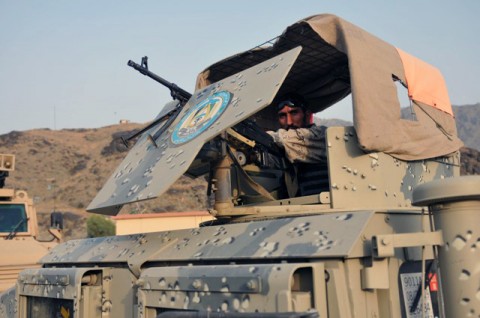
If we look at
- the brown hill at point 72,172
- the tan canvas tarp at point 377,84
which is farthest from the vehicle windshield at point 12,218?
the brown hill at point 72,172

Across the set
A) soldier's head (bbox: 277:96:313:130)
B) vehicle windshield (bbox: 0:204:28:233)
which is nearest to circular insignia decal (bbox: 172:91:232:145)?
soldier's head (bbox: 277:96:313:130)

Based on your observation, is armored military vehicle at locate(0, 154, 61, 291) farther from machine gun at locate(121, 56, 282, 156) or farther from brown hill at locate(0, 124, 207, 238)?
brown hill at locate(0, 124, 207, 238)

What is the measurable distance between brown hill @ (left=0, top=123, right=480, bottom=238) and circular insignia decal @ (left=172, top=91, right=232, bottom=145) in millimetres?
28202

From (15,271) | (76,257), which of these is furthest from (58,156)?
(76,257)

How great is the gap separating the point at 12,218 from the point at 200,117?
7.89m

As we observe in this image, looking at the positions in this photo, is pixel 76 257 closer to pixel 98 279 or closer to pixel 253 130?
pixel 98 279

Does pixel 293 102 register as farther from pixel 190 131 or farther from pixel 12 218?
pixel 12 218

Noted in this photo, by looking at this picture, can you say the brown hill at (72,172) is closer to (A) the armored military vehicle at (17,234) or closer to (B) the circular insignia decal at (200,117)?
(A) the armored military vehicle at (17,234)

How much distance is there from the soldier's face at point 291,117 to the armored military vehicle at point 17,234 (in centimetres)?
650

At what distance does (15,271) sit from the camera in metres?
10.1

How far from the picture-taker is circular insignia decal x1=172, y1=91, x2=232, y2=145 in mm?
4156

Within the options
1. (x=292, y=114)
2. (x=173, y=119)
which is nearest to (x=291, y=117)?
(x=292, y=114)

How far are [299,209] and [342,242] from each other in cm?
104

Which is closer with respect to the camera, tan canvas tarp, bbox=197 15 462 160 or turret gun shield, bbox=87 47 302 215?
turret gun shield, bbox=87 47 302 215
